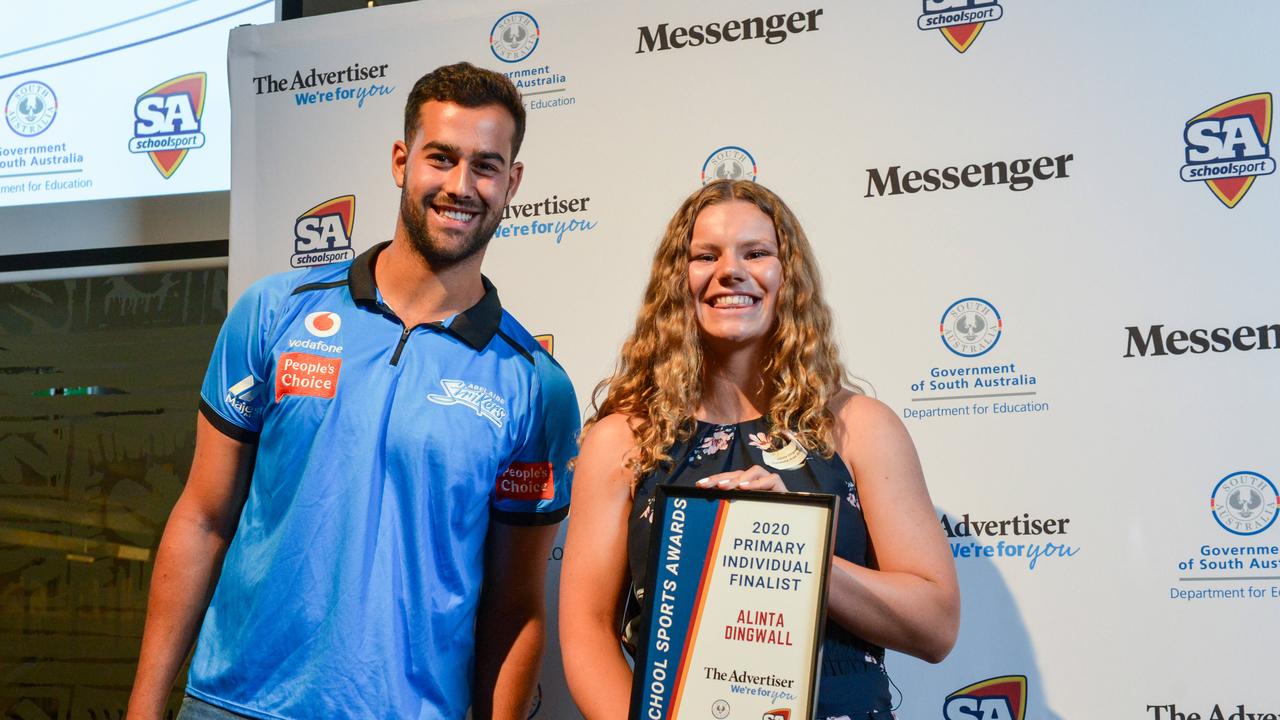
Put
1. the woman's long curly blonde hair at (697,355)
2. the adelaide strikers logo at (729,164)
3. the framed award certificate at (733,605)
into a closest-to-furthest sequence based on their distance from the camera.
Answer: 1. the framed award certificate at (733,605)
2. the woman's long curly blonde hair at (697,355)
3. the adelaide strikers logo at (729,164)

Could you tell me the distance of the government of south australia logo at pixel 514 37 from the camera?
280 centimetres

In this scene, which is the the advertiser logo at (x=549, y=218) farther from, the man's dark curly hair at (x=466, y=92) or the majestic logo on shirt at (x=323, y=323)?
the majestic logo on shirt at (x=323, y=323)

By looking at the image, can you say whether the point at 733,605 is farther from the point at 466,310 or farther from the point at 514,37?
the point at 514,37

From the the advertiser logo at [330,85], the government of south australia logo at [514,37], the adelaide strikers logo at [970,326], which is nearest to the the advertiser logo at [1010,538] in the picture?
the adelaide strikers logo at [970,326]

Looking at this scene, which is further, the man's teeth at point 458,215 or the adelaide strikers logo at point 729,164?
the adelaide strikers logo at point 729,164

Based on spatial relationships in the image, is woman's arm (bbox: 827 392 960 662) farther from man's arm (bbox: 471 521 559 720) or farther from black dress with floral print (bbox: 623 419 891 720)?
man's arm (bbox: 471 521 559 720)

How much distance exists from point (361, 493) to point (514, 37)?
1.41 metres

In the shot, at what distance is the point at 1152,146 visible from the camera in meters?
2.36

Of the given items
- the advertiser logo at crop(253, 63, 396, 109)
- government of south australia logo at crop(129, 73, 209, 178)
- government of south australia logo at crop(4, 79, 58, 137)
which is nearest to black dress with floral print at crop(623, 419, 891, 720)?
the advertiser logo at crop(253, 63, 396, 109)

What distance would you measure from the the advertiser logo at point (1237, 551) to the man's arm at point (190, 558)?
1845mm

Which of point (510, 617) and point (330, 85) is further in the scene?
point (330, 85)

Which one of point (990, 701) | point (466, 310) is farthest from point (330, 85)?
point (990, 701)

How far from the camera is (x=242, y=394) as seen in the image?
1.98 meters

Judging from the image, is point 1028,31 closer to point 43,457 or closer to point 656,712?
point 656,712
